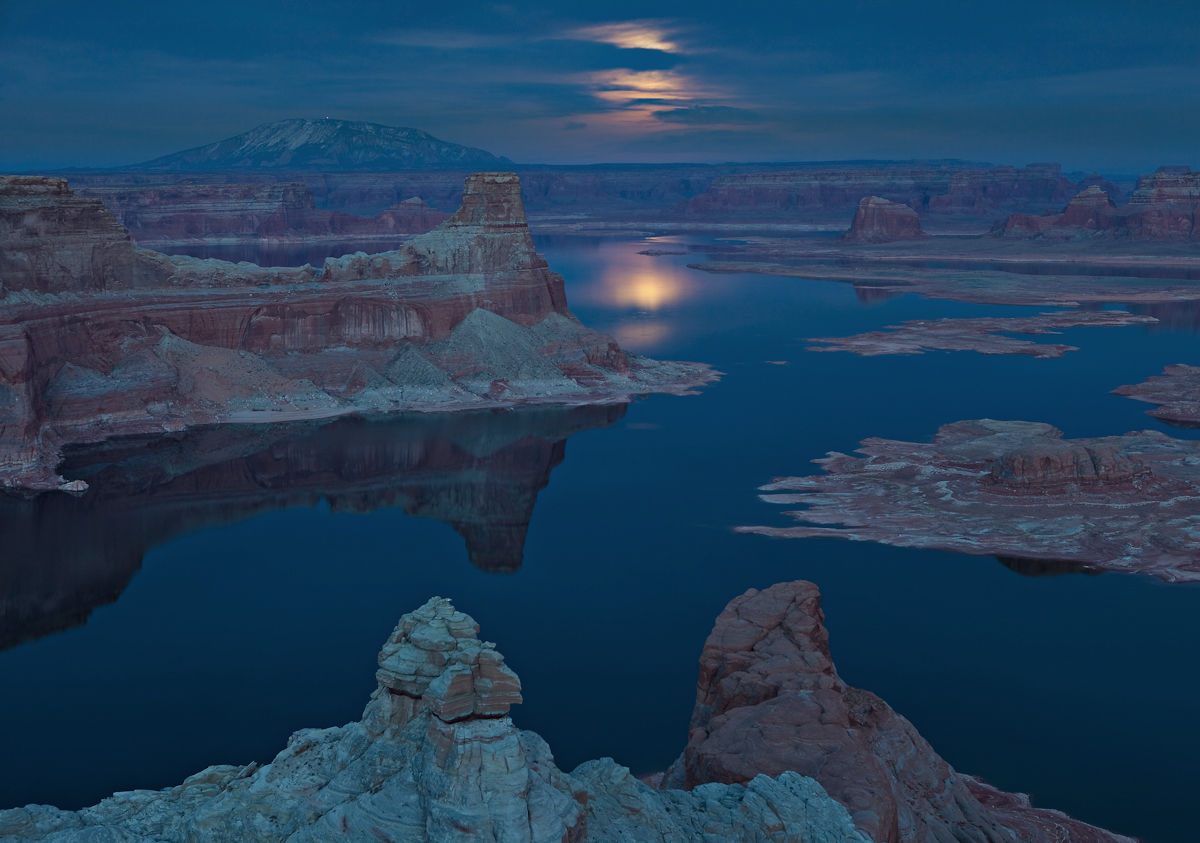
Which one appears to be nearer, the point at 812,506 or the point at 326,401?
the point at 812,506

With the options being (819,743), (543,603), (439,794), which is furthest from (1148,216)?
(439,794)

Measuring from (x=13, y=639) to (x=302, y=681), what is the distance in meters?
10.2

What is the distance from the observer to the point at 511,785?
13758 millimetres

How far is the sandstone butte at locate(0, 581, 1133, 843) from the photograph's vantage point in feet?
45.8

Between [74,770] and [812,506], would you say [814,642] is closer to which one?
[74,770]

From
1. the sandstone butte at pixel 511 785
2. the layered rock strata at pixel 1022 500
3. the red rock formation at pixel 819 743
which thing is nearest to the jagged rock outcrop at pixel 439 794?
the sandstone butte at pixel 511 785

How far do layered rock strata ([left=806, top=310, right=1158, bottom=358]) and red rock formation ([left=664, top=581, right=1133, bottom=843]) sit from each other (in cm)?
6590

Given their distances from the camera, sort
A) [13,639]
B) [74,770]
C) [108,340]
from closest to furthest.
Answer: [74,770] < [13,639] < [108,340]

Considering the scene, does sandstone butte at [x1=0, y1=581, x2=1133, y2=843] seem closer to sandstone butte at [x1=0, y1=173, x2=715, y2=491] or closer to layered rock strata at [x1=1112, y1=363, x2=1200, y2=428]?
sandstone butte at [x1=0, y1=173, x2=715, y2=491]

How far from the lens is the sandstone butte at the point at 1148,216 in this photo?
186 meters

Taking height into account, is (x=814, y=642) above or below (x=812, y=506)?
above

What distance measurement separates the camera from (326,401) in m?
63.3

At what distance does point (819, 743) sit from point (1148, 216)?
644ft

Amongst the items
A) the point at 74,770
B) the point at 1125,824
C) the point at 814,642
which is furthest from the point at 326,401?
the point at 1125,824
